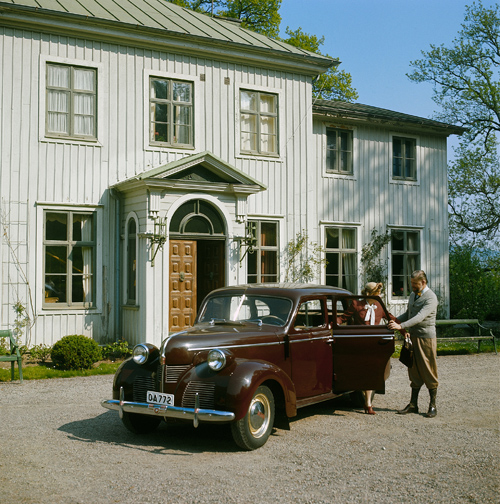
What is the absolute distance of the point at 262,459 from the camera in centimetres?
619

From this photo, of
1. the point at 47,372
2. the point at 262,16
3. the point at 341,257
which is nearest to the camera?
the point at 47,372

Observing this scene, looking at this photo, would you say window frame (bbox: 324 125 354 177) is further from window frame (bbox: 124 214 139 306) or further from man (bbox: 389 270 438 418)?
man (bbox: 389 270 438 418)

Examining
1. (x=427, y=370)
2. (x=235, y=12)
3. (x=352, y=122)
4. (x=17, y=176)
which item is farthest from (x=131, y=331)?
(x=235, y=12)

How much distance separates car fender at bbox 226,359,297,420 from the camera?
20.9ft

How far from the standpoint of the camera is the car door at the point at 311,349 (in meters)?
7.61

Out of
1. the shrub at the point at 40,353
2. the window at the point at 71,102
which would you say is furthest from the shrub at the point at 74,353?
the window at the point at 71,102

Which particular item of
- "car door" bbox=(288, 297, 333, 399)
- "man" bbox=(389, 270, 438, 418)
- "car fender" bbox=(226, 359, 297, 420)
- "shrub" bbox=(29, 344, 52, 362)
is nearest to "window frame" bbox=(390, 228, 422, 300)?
"shrub" bbox=(29, 344, 52, 362)

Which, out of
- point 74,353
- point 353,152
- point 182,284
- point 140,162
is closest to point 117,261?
point 182,284

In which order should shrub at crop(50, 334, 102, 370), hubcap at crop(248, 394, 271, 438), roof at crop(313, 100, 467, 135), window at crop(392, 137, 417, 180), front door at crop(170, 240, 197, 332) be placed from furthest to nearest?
window at crop(392, 137, 417, 180) → roof at crop(313, 100, 467, 135) → front door at crop(170, 240, 197, 332) → shrub at crop(50, 334, 102, 370) → hubcap at crop(248, 394, 271, 438)

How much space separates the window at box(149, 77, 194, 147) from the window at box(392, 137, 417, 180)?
719 cm

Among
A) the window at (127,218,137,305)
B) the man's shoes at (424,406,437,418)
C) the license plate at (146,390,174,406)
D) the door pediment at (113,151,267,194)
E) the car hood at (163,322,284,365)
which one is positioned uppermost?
the door pediment at (113,151,267,194)

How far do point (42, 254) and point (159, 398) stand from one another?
8.33 meters

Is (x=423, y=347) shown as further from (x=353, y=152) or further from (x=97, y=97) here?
(x=353, y=152)

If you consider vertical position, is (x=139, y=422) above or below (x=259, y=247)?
below
